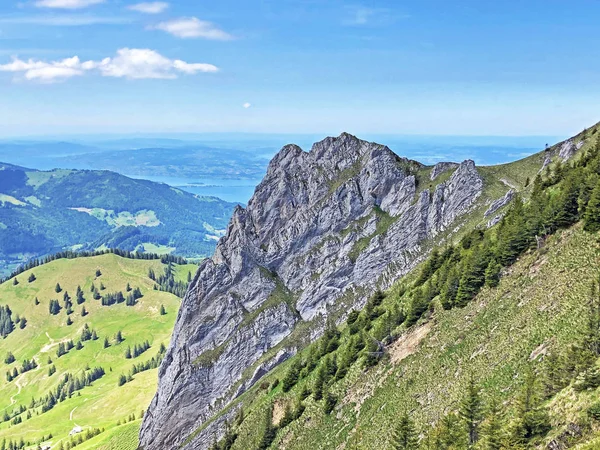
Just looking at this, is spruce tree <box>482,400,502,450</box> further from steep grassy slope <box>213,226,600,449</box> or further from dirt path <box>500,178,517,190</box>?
dirt path <box>500,178,517,190</box>

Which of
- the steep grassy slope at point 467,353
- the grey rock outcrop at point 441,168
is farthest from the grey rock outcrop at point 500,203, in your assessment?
the steep grassy slope at point 467,353

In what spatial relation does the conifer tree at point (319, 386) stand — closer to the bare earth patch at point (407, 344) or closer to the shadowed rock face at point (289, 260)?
the bare earth patch at point (407, 344)

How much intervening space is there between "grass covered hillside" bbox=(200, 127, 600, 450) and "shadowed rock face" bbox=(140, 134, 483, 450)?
3139 centimetres

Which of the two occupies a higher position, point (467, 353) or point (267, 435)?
point (467, 353)

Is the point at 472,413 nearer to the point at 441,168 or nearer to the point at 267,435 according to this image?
the point at 267,435

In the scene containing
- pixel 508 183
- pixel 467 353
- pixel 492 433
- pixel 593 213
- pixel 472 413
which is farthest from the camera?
pixel 508 183

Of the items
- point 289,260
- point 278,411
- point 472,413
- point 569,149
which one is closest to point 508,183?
point 569,149

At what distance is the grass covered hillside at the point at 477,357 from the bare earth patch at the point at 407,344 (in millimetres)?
229

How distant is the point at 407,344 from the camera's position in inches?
2859

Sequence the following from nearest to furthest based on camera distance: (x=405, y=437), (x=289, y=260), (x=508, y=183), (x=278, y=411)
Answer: (x=405, y=437)
(x=278, y=411)
(x=508, y=183)
(x=289, y=260)

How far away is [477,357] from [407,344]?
19.1 m

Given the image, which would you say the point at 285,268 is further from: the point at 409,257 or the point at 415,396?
the point at 415,396

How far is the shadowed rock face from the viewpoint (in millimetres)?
131000

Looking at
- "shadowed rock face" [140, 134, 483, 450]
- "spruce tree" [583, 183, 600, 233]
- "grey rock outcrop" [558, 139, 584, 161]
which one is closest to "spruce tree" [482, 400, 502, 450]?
"spruce tree" [583, 183, 600, 233]
